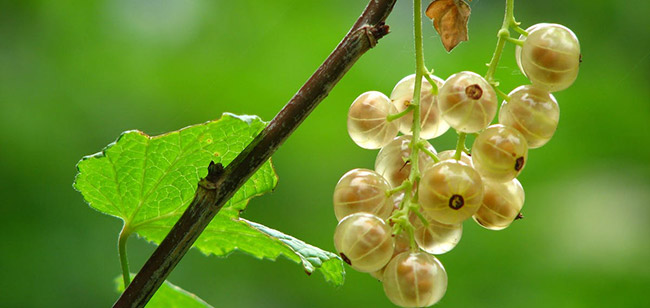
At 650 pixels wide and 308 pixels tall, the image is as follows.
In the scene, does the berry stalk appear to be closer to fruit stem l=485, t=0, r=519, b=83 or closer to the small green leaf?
fruit stem l=485, t=0, r=519, b=83

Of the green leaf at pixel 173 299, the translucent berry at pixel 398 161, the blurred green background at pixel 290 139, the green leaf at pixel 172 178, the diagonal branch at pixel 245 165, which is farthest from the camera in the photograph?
the blurred green background at pixel 290 139

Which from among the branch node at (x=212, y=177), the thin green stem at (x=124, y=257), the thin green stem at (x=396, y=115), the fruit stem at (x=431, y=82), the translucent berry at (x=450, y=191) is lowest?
the thin green stem at (x=124, y=257)

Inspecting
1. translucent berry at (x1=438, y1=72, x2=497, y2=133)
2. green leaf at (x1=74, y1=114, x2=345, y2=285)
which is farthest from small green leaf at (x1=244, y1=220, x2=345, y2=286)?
translucent berry at (x1=438, y1=72, x2=497, y2=133)

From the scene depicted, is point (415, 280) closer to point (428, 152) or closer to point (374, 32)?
point (428, 152)

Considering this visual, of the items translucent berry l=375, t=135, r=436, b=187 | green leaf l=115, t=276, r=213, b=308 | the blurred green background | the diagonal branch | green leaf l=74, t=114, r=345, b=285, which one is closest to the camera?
the diagonal branch

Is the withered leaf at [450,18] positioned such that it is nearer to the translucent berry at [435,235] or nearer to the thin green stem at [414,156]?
the thin green stem at [414,156]

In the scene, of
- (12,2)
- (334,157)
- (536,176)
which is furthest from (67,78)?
(536,176)

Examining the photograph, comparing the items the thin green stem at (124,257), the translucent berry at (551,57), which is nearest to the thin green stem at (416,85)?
the translucent berry at (551,57)
